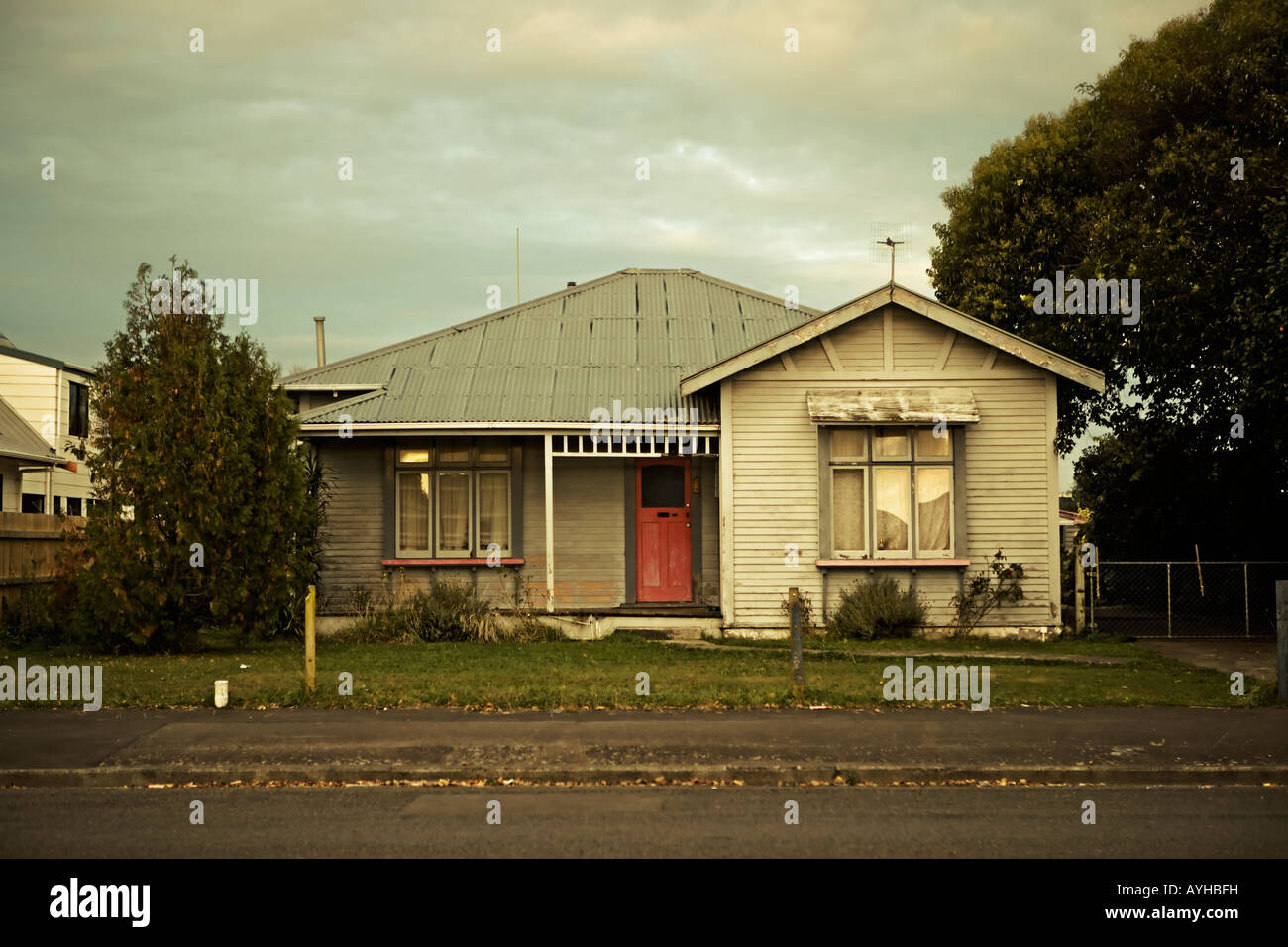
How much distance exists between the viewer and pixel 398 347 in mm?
21203

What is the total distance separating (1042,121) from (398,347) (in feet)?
45.1

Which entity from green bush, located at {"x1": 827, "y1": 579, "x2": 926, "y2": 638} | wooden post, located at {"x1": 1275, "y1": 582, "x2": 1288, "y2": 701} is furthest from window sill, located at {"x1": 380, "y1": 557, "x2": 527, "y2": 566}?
wooden post, located at {"x1": 1275, "y1": 582, "x2": 1288, "y2": 701}

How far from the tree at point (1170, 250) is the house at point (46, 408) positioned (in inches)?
784

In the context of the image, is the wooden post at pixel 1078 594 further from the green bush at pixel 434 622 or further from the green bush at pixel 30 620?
the green bush at pixel 30 620

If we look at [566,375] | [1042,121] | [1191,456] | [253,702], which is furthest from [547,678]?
[1042,121]

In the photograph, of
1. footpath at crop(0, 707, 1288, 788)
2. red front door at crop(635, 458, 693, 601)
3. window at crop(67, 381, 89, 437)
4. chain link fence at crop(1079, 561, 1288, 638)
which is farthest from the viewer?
window at crop(67, 381, 89, 437)

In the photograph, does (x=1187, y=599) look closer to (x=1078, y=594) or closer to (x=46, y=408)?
(x=1078, y=594)

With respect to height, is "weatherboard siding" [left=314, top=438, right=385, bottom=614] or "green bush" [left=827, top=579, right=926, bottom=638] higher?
"weatherboard siding" [left=314, top=438, right=385, bottom=614]

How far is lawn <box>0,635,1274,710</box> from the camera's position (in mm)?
11359

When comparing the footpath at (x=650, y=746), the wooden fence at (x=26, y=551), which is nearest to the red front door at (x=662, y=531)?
the footpath at (x=650, y=746)

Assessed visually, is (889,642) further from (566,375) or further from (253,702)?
(253,702)

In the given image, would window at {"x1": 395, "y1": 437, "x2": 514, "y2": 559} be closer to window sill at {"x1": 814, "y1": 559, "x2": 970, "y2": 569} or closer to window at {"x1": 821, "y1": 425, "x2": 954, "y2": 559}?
window sill at {"x1": 814, "y1": 559, "x2": 970, "y2": 569}

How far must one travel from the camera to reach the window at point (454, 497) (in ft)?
63.6

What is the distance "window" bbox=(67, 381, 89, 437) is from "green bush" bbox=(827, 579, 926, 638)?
19069 millimetres
